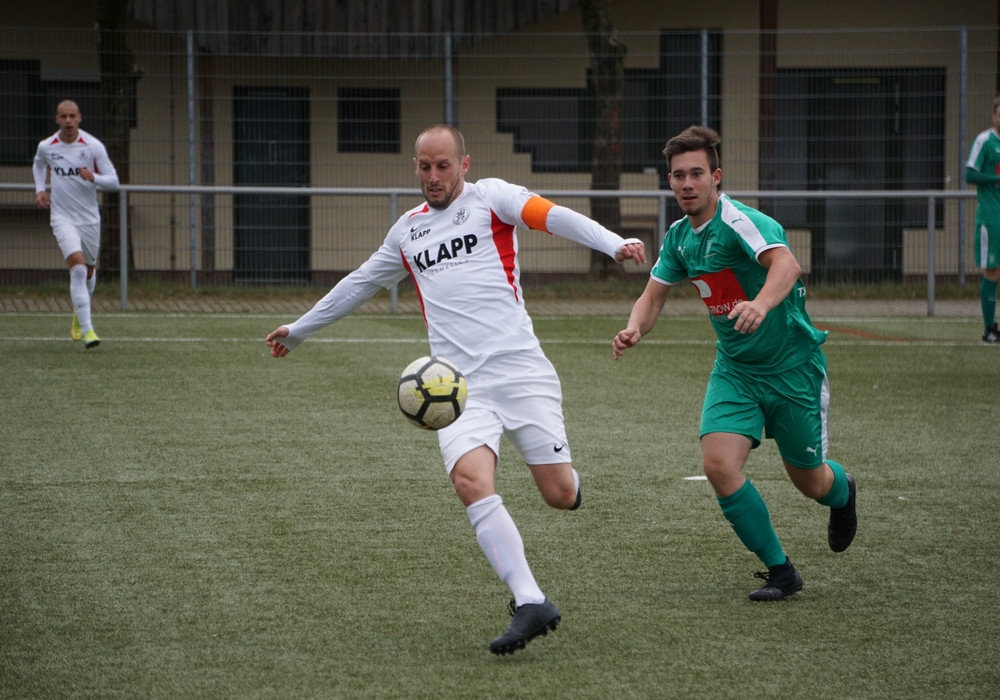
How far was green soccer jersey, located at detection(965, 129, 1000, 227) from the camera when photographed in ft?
39.4

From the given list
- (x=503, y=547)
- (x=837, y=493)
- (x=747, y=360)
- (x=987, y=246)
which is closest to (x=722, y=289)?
(x=747, y=360)

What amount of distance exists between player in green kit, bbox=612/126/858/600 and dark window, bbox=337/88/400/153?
12.9m

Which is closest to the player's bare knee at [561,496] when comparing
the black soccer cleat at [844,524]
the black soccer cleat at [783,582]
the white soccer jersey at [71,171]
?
the black soccer cleat at [783,582]

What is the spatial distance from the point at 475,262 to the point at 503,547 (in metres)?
1.16

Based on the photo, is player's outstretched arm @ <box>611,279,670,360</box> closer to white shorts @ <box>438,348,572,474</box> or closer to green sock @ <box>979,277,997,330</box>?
white shorts @ <box>438,348,572,474</box>

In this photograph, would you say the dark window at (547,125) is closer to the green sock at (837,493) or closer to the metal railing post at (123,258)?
the metal railing post at (123,258)

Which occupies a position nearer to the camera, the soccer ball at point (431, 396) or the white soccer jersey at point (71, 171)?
the soccer ball at point (431, 396)

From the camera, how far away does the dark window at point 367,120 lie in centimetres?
1750

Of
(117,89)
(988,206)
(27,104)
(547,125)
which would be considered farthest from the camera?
(547,125)

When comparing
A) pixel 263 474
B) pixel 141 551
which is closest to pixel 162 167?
pixel 263 474

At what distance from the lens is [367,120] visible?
17.6 metres

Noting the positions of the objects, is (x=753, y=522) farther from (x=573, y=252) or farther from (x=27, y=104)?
(x=27, y=104)

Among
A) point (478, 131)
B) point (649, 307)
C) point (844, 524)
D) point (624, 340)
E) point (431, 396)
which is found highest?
point (478, 131)

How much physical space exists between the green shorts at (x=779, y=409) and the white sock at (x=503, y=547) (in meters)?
1.02
